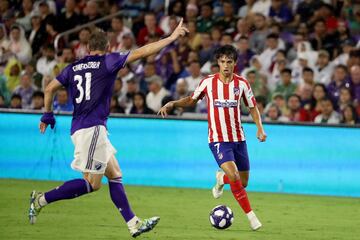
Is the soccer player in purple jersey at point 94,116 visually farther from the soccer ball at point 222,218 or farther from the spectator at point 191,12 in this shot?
the spectator at point 191,12

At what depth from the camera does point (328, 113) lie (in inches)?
671

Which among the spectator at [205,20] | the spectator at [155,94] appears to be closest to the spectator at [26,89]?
the spectator at [155,94]

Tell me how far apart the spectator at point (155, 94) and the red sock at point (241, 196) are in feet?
23.6

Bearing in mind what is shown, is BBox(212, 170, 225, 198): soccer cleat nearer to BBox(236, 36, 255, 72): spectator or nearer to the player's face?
the player's face

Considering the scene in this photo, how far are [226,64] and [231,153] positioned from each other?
39.3 inches

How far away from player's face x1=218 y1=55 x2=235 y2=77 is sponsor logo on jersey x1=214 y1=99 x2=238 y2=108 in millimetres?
301

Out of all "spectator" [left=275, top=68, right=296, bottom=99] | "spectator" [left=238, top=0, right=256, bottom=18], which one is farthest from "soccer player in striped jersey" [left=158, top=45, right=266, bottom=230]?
"spectator" [left=238, top=0, right=256, bottom=18]

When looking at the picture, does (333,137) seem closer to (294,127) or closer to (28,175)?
(294,127)

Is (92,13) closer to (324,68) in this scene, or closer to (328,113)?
(324,68)


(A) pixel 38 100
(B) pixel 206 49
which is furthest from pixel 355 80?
(A) pixel 38 100

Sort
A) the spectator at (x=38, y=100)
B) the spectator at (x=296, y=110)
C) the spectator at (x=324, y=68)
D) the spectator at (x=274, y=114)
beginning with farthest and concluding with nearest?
the spectator at (x=38, y=100), the spectator at (x=324, y=68), the spectator at (x=296, y=110), the spectator at (x=274, y=114)

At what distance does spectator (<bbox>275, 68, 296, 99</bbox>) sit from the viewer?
58.6 feet

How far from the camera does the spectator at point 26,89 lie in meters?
19.7

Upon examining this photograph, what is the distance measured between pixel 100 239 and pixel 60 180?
6.59m
